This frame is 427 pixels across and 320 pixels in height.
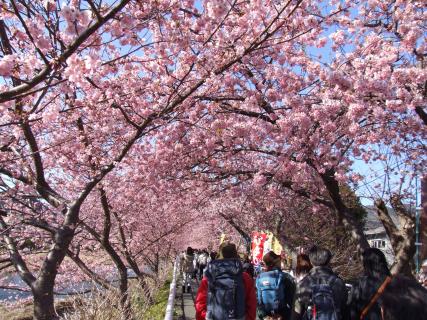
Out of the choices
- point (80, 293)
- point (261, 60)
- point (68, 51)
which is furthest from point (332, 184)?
point (68, 51)

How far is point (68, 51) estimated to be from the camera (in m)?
2.96

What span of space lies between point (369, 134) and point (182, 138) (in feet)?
11.1

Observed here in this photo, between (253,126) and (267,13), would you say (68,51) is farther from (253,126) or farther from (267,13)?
(253,126)

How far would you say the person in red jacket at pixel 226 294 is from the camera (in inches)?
166

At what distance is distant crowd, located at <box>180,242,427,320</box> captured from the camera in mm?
3531

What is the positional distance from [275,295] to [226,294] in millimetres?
820

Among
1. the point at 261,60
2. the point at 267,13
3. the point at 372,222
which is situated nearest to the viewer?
the point at 267,13

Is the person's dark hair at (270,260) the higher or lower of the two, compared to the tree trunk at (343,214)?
lower

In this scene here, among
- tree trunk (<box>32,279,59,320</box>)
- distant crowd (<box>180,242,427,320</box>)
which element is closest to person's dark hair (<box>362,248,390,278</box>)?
distant crowd (<box>180,242,427,320</box>)

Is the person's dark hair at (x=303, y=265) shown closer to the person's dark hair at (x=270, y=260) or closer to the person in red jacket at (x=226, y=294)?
the person's dark hair at (x=270, y=260)

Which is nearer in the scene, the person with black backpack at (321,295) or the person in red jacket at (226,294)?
the person with black backpack at (321,295)

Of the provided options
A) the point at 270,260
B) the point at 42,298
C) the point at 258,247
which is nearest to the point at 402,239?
the point at 270,260

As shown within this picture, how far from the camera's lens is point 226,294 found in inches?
166

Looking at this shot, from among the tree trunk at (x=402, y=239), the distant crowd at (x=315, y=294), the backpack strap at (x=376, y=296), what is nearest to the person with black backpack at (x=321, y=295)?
the distant crowd at (x=315, y=294)
